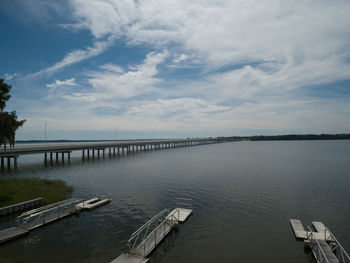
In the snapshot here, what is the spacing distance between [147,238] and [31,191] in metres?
17.2

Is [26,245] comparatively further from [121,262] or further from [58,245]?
[121,262]

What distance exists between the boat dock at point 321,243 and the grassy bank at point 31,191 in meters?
23.6

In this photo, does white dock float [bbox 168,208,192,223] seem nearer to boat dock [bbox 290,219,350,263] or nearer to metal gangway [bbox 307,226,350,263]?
boat dock [bbox 290,219,350,263]

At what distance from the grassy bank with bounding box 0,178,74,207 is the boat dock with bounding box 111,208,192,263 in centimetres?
1301

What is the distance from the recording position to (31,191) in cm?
2459

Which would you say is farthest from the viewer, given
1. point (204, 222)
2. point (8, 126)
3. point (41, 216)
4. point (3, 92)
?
point (8, 126)

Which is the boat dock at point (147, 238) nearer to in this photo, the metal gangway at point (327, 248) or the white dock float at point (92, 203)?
the white dock float at point (92, 203)

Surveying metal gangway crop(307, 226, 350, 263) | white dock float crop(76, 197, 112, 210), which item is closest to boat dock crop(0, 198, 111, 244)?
white dock float crop(76, 197, 112, 210)

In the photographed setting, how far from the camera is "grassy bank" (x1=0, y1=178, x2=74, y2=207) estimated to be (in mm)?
21670

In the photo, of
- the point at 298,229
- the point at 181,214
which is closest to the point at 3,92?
the point at 181,214

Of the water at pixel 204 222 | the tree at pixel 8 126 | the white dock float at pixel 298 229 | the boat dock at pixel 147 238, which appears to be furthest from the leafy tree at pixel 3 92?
the white dock float at pixel 298 229

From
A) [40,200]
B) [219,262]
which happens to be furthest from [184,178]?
[219,262]

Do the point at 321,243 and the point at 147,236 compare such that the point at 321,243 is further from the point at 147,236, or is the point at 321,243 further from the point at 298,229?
the point at 147,236

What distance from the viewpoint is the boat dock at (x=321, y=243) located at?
13.1 meters
